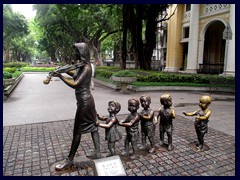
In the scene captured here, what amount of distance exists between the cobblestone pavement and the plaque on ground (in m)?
0.17

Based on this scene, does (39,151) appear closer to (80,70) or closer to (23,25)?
(80,70)

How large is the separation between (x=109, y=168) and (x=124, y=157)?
694 millimetres

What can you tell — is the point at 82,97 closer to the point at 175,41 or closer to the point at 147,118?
the point at 147,118

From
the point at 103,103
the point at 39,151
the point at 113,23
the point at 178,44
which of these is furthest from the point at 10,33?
the point at 39,151

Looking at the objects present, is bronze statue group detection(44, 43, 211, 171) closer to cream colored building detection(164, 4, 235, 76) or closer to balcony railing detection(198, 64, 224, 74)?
cream colored building detection(164, 4, 235, 76)

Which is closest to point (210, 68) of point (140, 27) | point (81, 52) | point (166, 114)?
point (140, 27)

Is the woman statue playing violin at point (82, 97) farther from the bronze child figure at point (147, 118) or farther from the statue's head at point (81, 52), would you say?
the bronze child figure at point (147, 118)

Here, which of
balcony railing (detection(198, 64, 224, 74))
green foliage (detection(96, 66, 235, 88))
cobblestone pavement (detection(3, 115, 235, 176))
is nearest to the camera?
cobblestone pavement (detection(3, 115, 235, 176))

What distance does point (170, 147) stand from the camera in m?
4.28

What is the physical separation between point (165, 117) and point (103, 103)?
5147 millimetres

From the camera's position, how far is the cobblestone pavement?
3.45 meters

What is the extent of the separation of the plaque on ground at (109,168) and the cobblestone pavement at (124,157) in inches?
6.7

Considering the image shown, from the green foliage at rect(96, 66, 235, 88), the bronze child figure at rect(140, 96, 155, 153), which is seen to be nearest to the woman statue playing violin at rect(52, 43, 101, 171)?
the bronze child figure at rect(140, 96, 155, 153)

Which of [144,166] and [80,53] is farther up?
[80,53]
